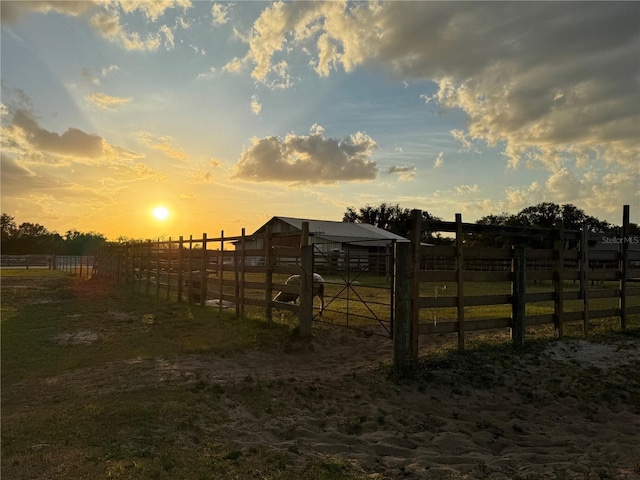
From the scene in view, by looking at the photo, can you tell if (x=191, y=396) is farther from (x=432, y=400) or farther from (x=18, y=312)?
(x=18, y=312)

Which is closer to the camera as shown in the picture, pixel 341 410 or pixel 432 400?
pixel 341 410

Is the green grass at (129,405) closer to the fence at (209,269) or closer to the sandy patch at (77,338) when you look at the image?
the sandy patch at (77,338)

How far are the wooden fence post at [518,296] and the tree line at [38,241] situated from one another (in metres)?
63.6

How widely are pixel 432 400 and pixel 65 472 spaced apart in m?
3.93

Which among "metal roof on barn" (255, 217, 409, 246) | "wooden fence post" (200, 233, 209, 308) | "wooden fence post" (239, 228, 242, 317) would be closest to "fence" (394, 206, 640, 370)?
"wooden fence post" (239, 228, 242, 317)

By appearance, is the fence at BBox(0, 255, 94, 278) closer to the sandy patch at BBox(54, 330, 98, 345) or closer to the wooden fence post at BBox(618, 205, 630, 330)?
the sandy patch at BBox(54, 330, 98, 345)

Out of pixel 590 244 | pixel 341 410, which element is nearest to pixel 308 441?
pixel 341 410

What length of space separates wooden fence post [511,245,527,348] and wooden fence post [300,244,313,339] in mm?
3674

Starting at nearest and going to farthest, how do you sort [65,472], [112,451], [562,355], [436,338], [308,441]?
[65,472]
[112,451]
[308,441]
[562,355]
[436,338]

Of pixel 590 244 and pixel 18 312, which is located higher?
pixel 590 244

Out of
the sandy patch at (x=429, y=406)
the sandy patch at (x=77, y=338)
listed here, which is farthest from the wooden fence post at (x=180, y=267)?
the sandy patch at (x=429, y=406)

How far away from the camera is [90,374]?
6.01 m

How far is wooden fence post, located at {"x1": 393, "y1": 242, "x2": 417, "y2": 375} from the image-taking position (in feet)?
20.4

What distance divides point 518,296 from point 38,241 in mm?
77339
